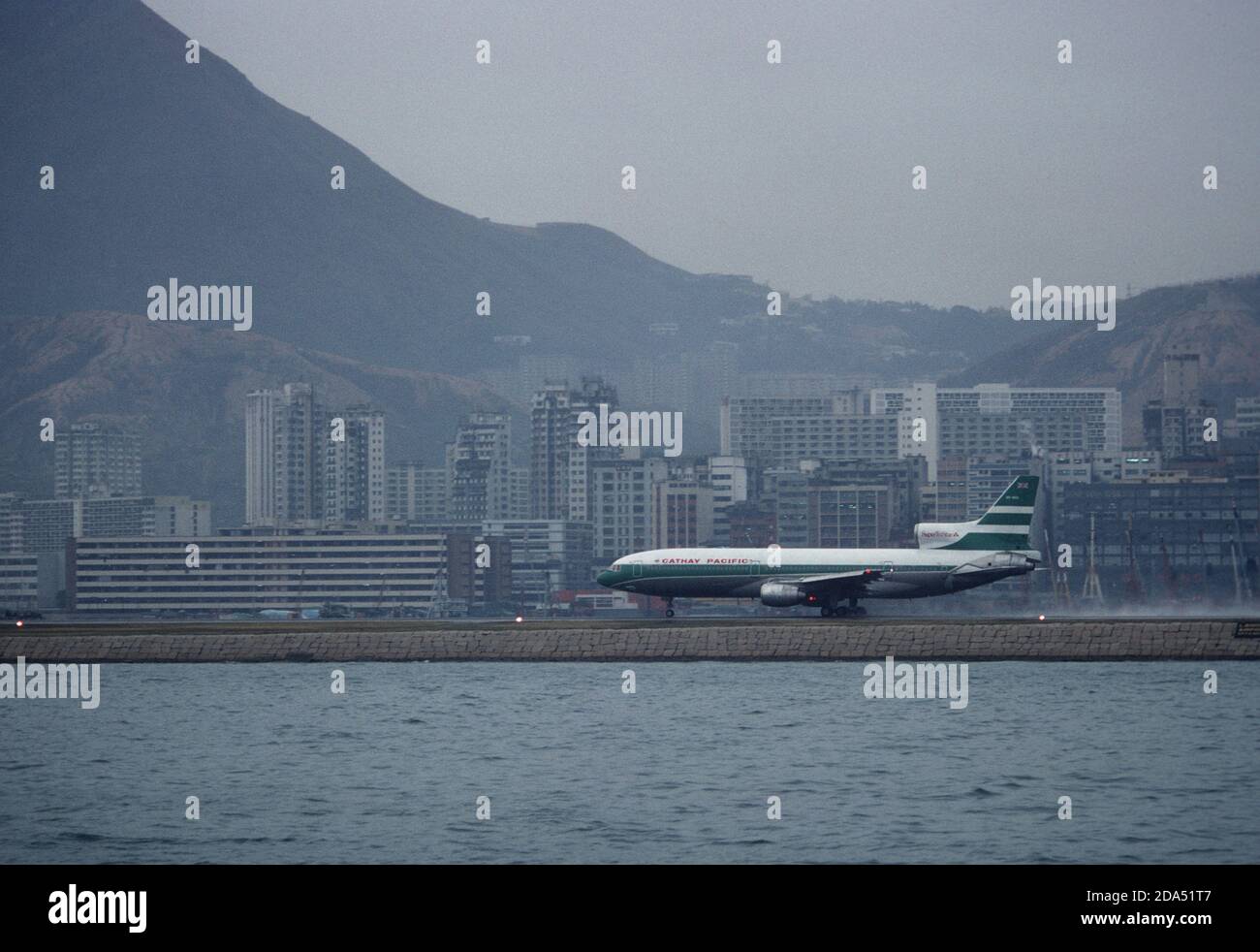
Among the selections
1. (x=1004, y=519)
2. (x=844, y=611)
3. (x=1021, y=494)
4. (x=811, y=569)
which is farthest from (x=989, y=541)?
(x=811, y=569)

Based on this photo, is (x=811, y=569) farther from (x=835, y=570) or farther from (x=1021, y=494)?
(x=1021, y=494)

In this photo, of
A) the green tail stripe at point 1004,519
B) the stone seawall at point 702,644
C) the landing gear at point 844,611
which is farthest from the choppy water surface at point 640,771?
the green tail stripe at point 1004,519

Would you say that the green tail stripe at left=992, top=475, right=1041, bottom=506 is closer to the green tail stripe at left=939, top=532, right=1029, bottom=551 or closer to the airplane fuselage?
the green tail stripe at left=939, top=532, right=1029, bottom=551

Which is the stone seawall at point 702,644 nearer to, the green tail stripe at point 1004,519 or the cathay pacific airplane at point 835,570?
the cathay pacific airplane at point 835,570

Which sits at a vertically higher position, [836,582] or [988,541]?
[988,541]

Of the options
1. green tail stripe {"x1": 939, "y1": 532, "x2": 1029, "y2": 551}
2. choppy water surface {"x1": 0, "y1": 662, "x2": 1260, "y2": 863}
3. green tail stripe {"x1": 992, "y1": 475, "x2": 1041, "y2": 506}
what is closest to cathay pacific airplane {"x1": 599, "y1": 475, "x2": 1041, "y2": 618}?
green tail stripe {"x1": 939, "y1": 532, "x2": 1029, "y2": 551}
